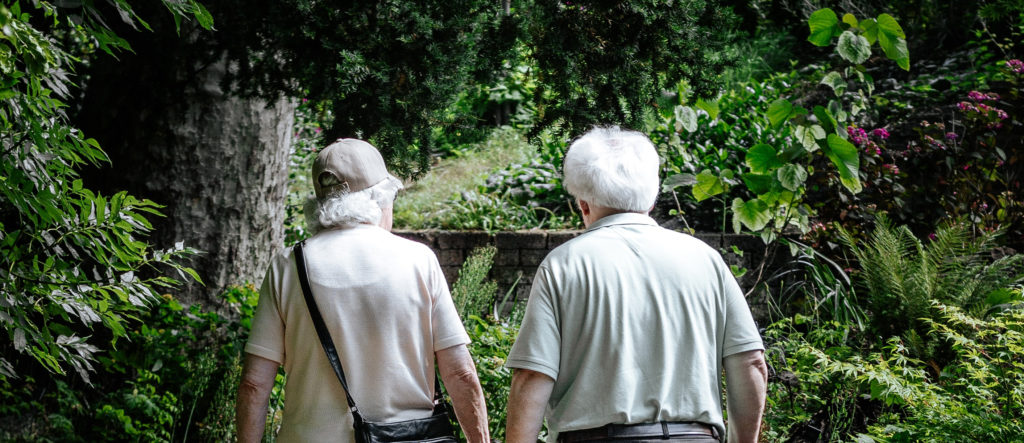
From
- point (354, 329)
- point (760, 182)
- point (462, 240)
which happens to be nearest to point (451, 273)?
point (462, 240)

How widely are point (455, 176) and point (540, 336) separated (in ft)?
18.9

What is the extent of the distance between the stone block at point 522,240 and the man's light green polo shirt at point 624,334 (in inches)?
147

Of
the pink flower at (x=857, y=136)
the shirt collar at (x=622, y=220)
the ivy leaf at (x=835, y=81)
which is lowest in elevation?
the shirt collar at (x=622, y=220)

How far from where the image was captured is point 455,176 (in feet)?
25.6

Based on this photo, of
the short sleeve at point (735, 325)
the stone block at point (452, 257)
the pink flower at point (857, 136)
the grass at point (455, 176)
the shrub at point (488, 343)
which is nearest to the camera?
the short sleeve at point (735, 325)

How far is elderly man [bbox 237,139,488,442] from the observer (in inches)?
90.3

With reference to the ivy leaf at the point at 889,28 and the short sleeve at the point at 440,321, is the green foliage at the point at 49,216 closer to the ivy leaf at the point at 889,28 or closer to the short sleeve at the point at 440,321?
the short sleeve at the point at 440,321

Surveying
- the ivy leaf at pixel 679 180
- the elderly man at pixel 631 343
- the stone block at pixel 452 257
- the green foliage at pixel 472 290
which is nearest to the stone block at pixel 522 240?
the stone block at pixel 452 257

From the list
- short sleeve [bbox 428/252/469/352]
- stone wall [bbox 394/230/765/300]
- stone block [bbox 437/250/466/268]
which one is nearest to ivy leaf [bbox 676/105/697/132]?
stone wall [bbox 394/230/765/300]

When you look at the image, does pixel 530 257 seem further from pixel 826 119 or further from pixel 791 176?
pixel 826 119

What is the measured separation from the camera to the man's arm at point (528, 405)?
2.11 metres

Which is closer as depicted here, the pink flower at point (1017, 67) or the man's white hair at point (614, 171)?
the man's white hair at point (614, 171)

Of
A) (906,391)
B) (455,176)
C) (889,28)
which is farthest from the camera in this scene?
(455,176)

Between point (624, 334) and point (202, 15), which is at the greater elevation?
point (202, 15)
